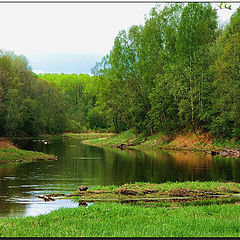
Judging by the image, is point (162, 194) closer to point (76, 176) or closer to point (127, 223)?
point (127, 223)

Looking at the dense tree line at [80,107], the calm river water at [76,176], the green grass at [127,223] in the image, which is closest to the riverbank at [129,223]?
the green grass at [127,223]

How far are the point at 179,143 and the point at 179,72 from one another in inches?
396

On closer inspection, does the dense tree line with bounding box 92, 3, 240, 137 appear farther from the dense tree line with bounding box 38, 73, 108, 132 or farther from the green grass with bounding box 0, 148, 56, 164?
the dense tree line with bounding box 38, 73, 108, 132

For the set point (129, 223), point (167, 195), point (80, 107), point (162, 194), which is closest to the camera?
point (129, 223)

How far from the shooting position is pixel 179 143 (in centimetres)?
5025

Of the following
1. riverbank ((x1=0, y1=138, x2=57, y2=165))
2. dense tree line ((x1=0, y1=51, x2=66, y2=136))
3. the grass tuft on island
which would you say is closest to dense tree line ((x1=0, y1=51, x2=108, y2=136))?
dense tree line ((x1=0, y1=51, x2=66, y2=136))

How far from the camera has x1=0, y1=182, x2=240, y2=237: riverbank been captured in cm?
845

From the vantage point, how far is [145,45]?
190 ft

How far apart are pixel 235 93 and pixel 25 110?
50.9m

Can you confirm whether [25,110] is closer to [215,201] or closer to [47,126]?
[47,126]

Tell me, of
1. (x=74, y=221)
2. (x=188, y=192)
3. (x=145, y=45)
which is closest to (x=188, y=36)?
(x=145, y=45)

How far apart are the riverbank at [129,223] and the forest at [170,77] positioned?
96.4ft

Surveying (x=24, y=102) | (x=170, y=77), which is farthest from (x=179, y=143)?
(x=24, y=102)

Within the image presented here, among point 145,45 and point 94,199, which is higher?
point 145,45
